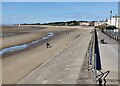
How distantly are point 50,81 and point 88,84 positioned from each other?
7.20ft

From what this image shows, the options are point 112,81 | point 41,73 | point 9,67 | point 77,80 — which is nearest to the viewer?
point 77,80

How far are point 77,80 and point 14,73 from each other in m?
5.84

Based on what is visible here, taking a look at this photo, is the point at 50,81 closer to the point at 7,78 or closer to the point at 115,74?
the point at 7,78

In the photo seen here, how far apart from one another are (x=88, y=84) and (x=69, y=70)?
16.0 ft

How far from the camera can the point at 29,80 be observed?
543 inches

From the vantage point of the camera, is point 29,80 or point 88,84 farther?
point 29,80

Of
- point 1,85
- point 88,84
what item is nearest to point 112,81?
point 88,84

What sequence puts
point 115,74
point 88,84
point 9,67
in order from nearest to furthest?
1. point 88,84
2. point 115,74
3. point 9,67

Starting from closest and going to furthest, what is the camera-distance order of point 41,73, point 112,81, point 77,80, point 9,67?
point 77,80
point 112,81
point 41,73
point 9,67

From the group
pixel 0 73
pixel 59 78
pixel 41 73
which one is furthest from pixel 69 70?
pixel 0 73

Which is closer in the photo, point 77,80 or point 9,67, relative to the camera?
point 77,80

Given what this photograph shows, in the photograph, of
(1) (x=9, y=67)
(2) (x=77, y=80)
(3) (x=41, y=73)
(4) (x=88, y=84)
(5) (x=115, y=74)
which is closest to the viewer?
(4) (x=88, y=84)

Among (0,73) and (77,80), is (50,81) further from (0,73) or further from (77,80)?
(0,73)

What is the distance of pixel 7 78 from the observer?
16.0 m
